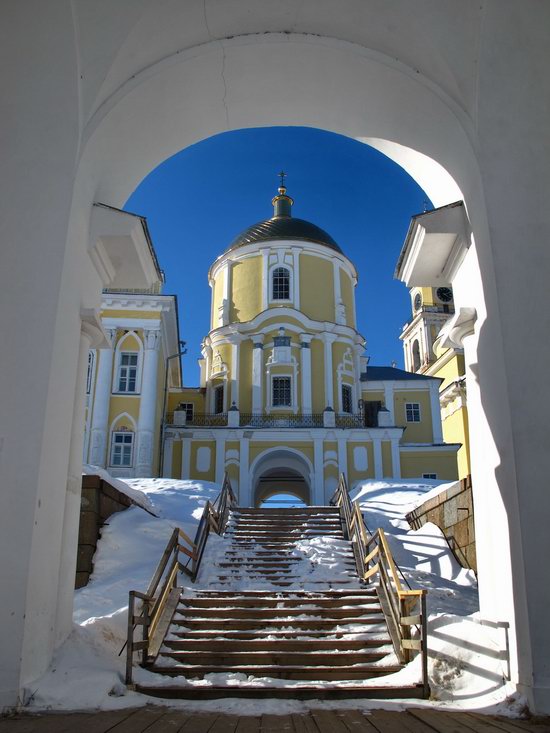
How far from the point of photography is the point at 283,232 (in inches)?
1331

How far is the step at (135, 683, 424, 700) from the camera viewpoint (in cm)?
624

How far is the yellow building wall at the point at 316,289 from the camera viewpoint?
3269 cm

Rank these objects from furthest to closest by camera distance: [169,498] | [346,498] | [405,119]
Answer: [169,498], [346,498], [405,119]

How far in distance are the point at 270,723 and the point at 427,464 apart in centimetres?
2535

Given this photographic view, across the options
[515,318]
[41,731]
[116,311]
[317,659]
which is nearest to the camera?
[41,731]

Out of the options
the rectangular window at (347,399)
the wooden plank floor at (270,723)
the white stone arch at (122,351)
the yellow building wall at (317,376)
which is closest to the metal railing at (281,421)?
the yellow building wall at (317,376)

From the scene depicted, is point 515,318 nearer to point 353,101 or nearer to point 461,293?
point 461,293

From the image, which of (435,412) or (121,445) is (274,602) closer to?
(121,445)

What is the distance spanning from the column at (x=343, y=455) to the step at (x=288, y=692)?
22.0 metres

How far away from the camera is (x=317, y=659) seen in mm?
7449

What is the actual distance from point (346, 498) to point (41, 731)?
429 inches

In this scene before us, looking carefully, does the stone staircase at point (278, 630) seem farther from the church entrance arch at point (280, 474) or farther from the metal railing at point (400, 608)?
the church entrance arch at point (280, 474)

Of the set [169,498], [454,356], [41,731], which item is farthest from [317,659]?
[454,356]

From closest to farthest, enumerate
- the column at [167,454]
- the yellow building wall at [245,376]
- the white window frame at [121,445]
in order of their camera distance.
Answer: the white window frame at [121,445] < the column at [167,454] < the yellow building wall at [245,376]
